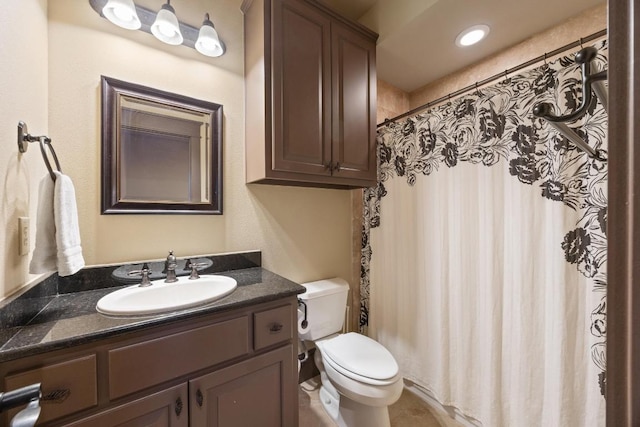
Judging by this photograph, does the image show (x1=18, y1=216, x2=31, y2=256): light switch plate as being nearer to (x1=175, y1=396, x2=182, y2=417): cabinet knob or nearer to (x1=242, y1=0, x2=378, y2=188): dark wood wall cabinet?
(x1=175, y1=396, x2=182, y2=417): cabinet knob

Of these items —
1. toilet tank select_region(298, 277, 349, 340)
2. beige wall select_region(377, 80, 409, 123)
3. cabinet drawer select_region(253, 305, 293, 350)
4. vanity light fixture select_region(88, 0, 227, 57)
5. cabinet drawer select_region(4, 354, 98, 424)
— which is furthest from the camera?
beige wall select_region(377, 80, 409, 123)

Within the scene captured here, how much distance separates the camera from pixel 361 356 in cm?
142

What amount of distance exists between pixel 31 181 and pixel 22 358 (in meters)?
0.66

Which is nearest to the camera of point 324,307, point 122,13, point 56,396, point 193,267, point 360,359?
point 56,396

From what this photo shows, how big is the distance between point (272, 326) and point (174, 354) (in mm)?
363

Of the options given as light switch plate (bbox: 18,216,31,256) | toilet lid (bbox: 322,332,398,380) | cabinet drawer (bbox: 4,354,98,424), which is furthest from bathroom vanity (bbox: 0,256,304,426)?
toilet lid (bbox: 322,332,398,380)

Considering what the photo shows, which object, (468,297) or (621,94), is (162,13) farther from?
(468,297)

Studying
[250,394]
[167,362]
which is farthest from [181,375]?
[250,394]

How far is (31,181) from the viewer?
37.6 inches

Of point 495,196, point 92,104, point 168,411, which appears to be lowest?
point 168,411

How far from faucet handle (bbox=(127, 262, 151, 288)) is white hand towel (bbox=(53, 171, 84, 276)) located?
276 mm

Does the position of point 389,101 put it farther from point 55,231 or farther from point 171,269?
point 55,231

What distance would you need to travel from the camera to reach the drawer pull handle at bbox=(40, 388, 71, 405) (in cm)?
69

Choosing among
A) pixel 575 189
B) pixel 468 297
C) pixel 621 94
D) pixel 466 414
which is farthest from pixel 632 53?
pixel 466 414
